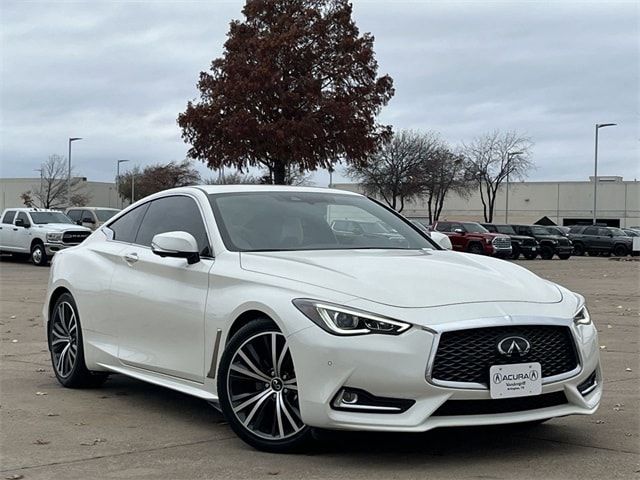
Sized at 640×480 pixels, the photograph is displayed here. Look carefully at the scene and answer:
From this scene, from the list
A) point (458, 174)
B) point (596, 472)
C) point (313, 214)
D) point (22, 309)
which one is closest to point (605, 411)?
point (596, 472)

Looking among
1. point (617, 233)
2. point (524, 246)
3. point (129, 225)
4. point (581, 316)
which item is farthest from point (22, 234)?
point (617, 233)

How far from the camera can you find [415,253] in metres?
6.12

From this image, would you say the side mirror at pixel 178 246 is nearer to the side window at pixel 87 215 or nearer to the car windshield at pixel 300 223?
the car windshield at pixel 300 223

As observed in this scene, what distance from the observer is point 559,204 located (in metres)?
82.5

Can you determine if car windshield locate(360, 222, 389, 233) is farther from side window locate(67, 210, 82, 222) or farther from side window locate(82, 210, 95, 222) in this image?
side window locate(67, 210, 82, 222)

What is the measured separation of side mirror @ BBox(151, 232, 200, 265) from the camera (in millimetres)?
5898

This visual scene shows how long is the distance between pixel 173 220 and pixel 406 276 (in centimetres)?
212

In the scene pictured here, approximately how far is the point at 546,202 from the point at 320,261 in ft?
262

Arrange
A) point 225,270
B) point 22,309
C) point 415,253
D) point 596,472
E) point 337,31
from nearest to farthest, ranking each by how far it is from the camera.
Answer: point 596,472, point 225,270, point 415,253, point 22,309, point 337,31

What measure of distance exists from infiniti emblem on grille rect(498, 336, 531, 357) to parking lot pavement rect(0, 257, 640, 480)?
0.60 metres

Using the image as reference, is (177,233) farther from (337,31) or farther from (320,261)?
(337,31)

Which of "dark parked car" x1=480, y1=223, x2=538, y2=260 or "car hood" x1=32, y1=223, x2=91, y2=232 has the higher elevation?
"car hood" x1=32, y1=223, x2=91, y2=232

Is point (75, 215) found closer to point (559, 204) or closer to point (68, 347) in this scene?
point (68, 347)

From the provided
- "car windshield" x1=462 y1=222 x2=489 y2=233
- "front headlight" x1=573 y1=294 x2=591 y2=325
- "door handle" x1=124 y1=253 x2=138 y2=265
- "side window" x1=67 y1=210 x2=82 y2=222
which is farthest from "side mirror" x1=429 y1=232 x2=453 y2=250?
"car windshield" x1=462 y1=222 x2=489 y2=233
